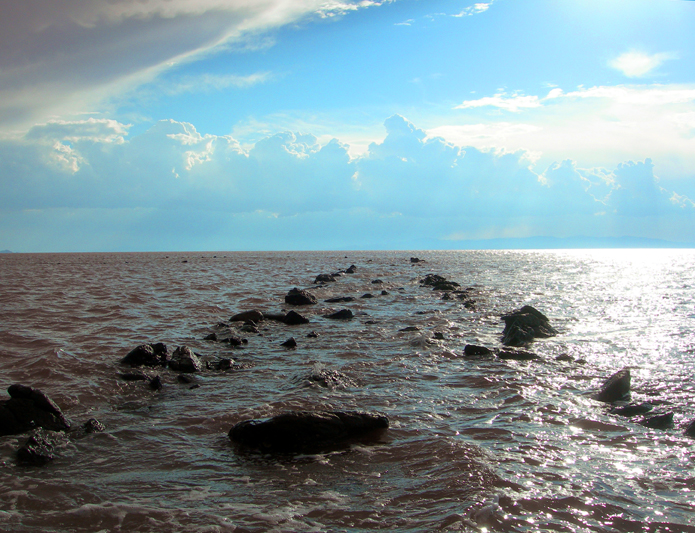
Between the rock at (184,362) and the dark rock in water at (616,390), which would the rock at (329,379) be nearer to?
the rock at (184,362)

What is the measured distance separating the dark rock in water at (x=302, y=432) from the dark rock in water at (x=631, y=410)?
15.1 ft

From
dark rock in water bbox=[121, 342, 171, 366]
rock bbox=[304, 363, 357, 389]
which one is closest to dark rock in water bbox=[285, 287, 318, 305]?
dark rock in water bbox=[121, 342, 171, 366]

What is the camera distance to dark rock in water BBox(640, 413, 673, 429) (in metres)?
7.88

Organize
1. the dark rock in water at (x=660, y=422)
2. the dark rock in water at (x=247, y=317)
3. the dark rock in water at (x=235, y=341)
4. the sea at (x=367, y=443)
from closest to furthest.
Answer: the sea at (x=367, y=443), the dark rock in water at (x=660, y=422), the dark rock in water at (x=235, y=341), the dark rock in water at (x=247, y=317)

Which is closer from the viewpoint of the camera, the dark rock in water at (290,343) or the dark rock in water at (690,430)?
the dark rock in water at (690,430)

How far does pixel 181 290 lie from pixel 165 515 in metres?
25.5

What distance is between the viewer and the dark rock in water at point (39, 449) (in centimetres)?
648

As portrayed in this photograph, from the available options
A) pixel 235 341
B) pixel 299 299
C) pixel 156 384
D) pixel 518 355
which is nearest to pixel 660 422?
pixel 518 355

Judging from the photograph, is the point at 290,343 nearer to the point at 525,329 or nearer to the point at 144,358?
the point at 144,358

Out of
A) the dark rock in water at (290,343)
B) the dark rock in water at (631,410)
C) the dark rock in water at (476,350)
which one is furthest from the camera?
the dark rock in water at (290,343)

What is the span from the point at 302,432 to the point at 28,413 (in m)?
4.70

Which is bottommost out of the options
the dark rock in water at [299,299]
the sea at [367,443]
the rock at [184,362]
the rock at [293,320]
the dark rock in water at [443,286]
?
the sea at [367,443]

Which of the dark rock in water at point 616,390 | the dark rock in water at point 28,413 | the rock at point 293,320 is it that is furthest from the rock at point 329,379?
the rock at point 293,320

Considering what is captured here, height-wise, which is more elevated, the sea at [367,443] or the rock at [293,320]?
the rock at [293,320]
